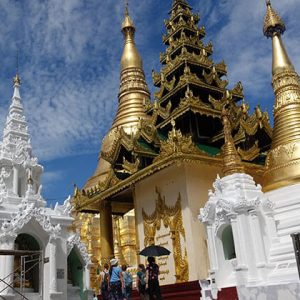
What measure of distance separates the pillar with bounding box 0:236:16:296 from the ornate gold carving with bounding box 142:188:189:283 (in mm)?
5088

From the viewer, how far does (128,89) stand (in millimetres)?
23359

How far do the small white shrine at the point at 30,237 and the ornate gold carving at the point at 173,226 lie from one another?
8.73ft

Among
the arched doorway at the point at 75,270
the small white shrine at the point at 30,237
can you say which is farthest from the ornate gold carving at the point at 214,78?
the arched doorway at the point at 75,270

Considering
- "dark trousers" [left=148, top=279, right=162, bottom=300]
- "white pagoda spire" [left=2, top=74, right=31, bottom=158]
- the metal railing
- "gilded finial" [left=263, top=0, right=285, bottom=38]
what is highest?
"gilded finial" [left=263, top=0, right=285, bottom=38]

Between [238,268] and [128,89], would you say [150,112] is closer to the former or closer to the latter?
[128,89]

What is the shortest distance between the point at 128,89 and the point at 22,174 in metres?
11.3

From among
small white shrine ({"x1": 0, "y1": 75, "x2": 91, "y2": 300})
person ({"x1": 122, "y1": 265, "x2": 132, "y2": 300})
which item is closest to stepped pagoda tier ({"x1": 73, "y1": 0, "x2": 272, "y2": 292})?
small white shrine ({"x1": 0, "y1": 75, "x2": 91, "y2": 300})

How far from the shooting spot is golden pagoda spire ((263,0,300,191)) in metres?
12.8

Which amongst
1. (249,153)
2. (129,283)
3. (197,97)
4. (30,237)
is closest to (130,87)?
(197,97)

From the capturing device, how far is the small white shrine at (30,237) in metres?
10.3

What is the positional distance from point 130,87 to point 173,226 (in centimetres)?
1100

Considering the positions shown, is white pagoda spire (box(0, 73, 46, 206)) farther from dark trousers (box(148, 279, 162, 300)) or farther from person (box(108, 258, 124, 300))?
dark trousers (box(148, 279, 162, 300))

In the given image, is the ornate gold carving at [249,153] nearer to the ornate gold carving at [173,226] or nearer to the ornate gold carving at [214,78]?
the ornate gold carving at [173,226]

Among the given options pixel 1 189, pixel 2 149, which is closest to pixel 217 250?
pixel 1 189
